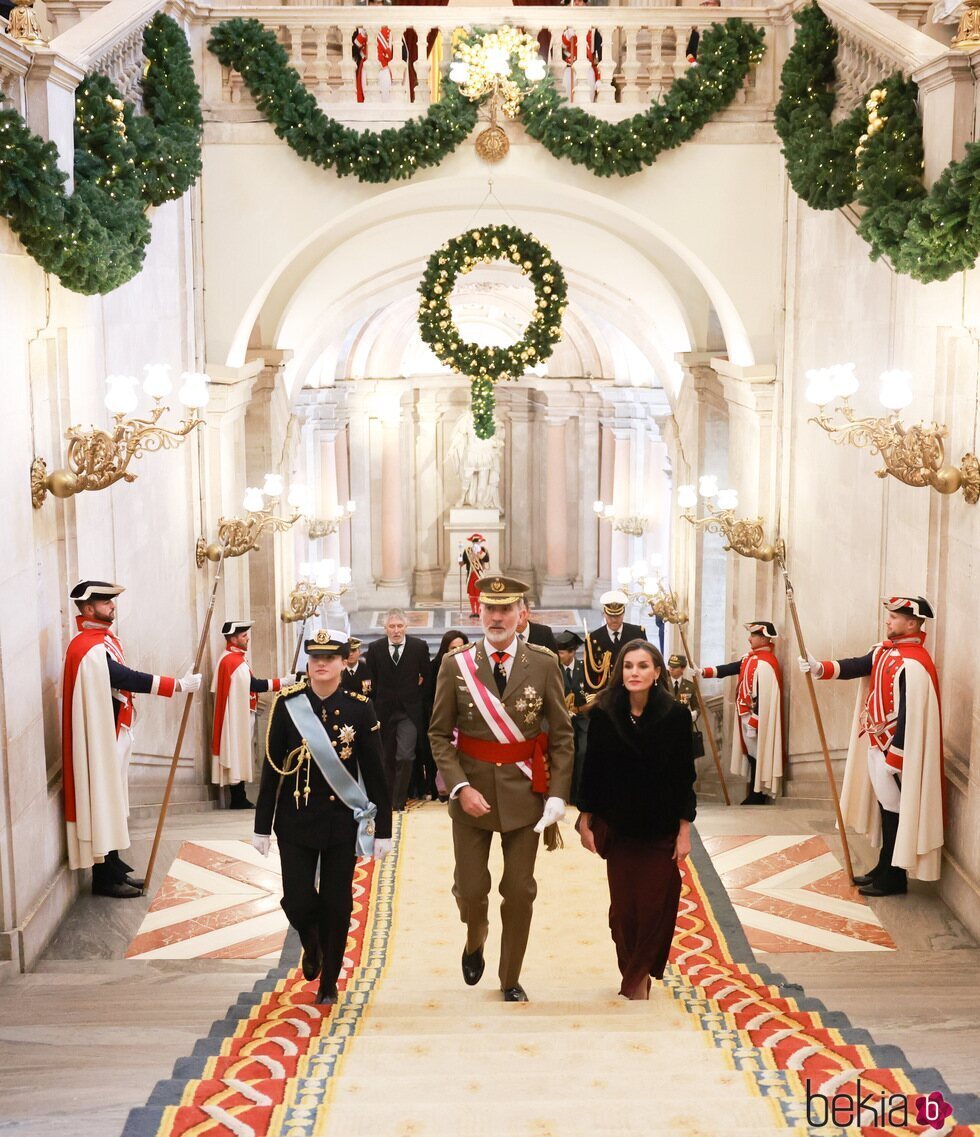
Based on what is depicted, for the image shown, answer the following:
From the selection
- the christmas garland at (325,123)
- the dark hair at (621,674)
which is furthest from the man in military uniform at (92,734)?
the christmas garland at (325,123)

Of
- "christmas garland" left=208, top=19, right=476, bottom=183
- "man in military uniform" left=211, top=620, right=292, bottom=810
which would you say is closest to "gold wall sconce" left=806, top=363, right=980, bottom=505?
"christmas garland" left=208, top=19, right=476, bottom=183

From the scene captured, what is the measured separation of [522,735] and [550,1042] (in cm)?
152

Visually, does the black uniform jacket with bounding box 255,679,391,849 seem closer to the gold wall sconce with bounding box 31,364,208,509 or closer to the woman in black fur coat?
the woman in black fur coat

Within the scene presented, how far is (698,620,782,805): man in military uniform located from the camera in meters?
11.9

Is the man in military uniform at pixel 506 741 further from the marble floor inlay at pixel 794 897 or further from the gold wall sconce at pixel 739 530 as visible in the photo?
the gold wall sconce at pixel 739 530

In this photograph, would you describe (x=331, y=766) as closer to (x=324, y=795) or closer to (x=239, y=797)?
(x=324, y=795)

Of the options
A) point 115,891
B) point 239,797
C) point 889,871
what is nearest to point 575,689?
point 239,797

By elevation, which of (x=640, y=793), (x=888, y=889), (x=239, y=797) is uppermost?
(x=640, y=793)

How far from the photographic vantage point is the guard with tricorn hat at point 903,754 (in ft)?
26.2

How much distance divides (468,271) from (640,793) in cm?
734

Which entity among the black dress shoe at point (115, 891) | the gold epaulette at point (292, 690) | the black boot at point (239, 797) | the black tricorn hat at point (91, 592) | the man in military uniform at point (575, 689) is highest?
the black tricorn hat at point (91, 592)

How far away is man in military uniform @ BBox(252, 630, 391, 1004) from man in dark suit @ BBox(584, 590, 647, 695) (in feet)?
17.8

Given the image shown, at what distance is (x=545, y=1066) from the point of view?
4.97 meters

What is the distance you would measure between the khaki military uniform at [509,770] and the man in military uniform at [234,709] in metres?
5.08
